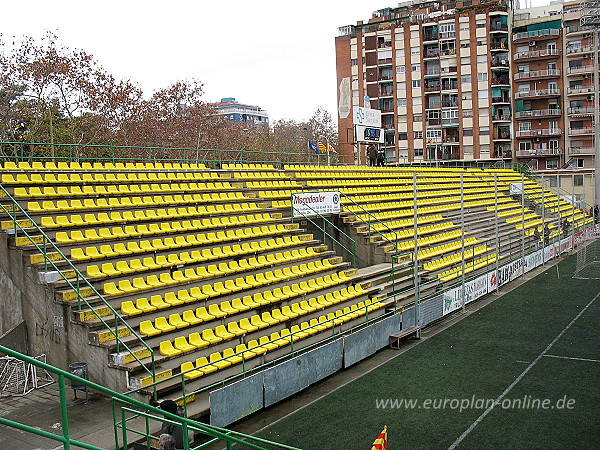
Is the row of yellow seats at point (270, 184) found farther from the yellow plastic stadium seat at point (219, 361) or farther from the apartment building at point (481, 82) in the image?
the apartment building at point (481, 82)

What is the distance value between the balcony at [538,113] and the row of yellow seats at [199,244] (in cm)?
5418

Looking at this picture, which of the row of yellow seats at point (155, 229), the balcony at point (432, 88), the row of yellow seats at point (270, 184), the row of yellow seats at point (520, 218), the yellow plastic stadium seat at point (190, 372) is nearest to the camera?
the yellow plastic stadium seat at point (190, 372)

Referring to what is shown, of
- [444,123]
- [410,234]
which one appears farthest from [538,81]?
[410,234]

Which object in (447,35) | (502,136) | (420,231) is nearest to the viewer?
(420,231)

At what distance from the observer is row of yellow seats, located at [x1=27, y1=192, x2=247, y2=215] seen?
14.3 metres

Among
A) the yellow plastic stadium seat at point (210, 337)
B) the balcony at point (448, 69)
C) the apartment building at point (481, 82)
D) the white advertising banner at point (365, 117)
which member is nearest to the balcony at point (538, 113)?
the apartment building at point (481, 82)

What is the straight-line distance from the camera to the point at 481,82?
217ft

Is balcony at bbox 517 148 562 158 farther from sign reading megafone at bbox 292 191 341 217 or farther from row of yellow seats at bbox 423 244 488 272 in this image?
sign reading megafone at bbox 292 191 341 217

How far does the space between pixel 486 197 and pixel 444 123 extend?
109 ft

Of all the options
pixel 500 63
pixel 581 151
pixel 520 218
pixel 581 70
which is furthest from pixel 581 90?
pixel 520 218

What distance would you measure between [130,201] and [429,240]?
1392cm

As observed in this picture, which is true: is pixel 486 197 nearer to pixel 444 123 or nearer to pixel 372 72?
pixel 444 123

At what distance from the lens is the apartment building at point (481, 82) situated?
63969 millimetres
